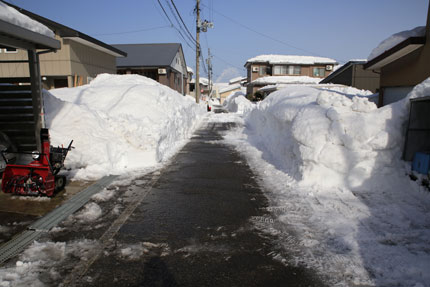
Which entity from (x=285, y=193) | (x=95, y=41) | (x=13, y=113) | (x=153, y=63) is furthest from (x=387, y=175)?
(x=153, y=63)

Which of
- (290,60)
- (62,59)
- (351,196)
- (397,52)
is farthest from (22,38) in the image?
(290,60)

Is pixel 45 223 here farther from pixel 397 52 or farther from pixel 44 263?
pixel 397 52

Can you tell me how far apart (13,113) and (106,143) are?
8.10 ft

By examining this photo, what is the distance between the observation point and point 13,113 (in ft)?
24.6

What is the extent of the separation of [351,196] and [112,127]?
22.6 ft

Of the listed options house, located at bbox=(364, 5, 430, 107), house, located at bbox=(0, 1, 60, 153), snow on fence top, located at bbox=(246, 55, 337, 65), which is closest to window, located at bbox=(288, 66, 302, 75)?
snow on fence top, located at bbox=(246, 55, 337, 65)

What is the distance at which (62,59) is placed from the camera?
15.7 meters

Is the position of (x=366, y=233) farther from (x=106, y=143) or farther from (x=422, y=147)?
(x=106, y=143)

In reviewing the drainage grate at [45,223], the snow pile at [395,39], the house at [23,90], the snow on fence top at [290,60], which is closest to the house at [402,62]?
the snow pile at [395,39]

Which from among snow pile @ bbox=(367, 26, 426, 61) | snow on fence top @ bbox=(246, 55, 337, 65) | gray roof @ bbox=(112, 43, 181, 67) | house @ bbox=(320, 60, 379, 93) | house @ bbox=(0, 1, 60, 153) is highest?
snow on fence top @ bbox=(246, 55, 337, 65)

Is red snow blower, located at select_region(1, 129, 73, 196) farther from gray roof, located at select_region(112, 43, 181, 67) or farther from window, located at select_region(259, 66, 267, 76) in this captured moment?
window, located at select_region(259, 66, 267, 76)

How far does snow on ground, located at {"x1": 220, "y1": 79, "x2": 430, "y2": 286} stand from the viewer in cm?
333

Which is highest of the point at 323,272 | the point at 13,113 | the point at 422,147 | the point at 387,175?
the point at 13,113

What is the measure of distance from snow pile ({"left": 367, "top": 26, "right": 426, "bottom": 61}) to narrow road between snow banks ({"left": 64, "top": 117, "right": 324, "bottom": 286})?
21.0ft
